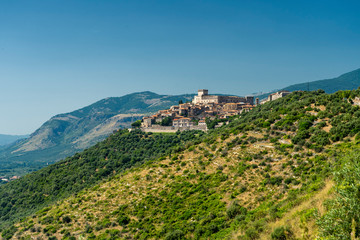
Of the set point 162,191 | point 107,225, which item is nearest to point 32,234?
point 107,225

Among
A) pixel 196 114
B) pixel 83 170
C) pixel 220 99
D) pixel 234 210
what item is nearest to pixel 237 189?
pixel 234 210

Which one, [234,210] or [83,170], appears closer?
[234,210]

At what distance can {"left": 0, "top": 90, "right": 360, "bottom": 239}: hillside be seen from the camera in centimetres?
1583

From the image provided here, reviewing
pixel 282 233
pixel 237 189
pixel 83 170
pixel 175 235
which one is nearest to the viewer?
pixel 282 233

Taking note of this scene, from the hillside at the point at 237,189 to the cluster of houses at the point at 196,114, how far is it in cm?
4096

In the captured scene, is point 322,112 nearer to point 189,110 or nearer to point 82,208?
point 82,208

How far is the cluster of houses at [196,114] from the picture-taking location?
79688 mm

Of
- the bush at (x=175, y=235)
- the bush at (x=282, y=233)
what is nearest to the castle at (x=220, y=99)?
the bush at (x=175, y=235)

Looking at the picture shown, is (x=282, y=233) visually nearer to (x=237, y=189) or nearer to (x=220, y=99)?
(x=237, y=189)

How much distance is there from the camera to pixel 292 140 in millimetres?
27125

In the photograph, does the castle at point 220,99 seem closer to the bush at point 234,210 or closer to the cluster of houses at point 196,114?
the cluster of houses at point 196,114

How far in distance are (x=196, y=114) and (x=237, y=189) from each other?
2739 inches

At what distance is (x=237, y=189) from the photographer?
2389 cm

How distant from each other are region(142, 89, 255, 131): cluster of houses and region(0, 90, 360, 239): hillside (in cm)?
4096
